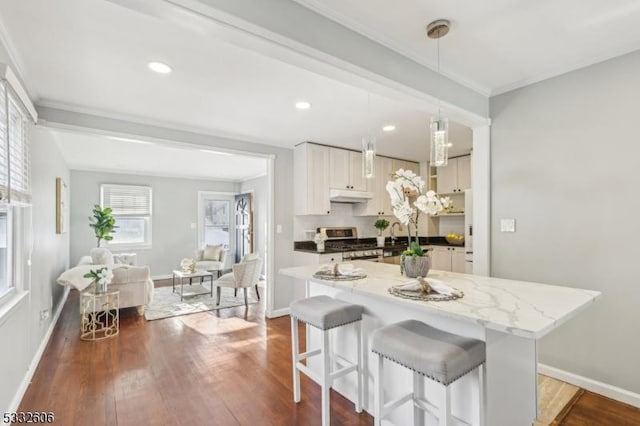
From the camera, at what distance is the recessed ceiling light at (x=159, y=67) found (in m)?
2.24

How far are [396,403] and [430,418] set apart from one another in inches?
11.6

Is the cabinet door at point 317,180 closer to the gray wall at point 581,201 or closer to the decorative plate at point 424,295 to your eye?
the gray wall at point 581,201

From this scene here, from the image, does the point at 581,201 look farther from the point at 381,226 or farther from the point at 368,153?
the point at 381,226

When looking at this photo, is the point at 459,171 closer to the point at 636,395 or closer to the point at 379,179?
the point at 379,179

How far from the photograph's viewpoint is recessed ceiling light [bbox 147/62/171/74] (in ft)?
7.34

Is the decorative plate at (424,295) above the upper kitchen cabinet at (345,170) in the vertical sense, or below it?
below

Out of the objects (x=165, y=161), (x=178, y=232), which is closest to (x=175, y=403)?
(x=165, y=161)

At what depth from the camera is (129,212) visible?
6922 mm

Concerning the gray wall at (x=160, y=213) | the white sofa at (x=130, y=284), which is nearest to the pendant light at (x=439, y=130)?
the white sofa at (x=130, y=284)

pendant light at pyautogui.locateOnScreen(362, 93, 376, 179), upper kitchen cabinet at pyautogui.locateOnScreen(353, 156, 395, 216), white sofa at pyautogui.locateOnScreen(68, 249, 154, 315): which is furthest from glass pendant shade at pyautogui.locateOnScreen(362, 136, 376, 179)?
white sofa at pyautogui.locateOnScreen(68, 249, 154, 315)

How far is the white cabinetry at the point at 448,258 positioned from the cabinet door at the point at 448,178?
3.15 ft

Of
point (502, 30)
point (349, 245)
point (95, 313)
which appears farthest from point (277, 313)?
point (502, 30)

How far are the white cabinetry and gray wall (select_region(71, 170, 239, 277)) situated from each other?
531 cm

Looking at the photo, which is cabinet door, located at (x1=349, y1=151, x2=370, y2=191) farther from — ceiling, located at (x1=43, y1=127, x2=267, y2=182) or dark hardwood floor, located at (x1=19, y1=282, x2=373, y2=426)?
dark hardwood floor, located at (x1=19, y1=282, x2=373, y2=426)
